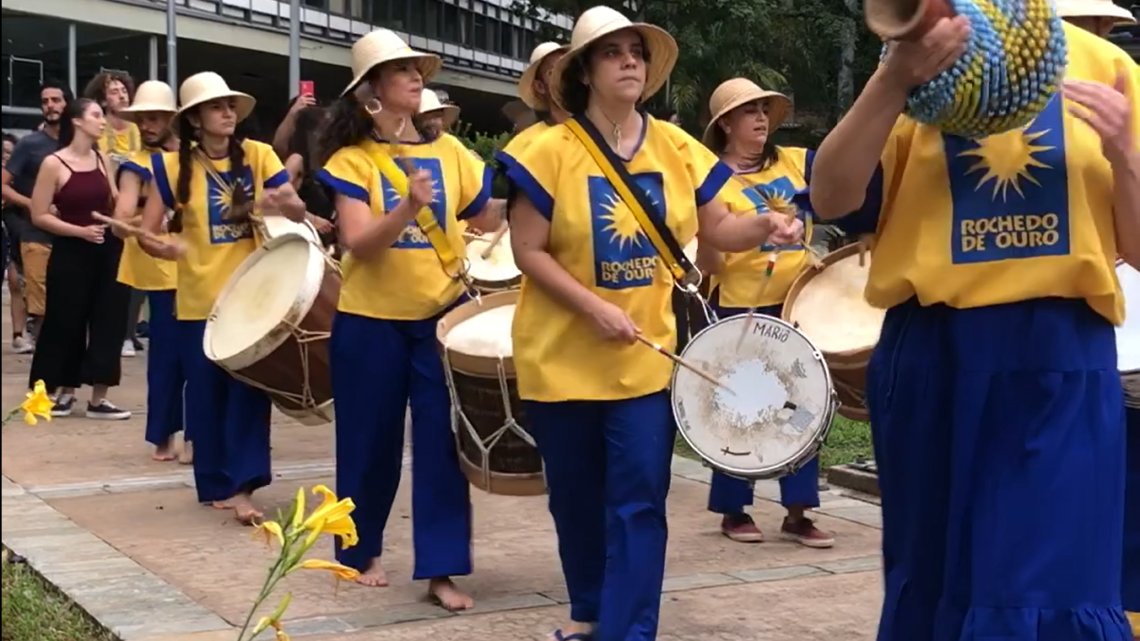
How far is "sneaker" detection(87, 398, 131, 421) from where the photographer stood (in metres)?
10.1

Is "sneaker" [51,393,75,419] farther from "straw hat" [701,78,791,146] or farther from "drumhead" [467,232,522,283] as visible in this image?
"straw hat" [701,78,791,146]

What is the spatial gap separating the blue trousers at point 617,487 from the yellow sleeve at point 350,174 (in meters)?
1.25

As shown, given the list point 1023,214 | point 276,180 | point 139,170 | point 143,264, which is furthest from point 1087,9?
point 143,264

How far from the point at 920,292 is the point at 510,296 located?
249 centimetres

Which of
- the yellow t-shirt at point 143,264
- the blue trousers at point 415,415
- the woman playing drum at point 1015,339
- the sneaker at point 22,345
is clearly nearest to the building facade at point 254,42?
the sneaker at point 22,345

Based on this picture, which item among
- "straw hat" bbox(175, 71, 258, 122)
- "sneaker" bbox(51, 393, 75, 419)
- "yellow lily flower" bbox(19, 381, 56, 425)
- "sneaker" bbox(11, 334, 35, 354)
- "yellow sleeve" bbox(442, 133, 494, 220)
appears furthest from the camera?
"sneaker" bbox(11, 334, 35, 354)

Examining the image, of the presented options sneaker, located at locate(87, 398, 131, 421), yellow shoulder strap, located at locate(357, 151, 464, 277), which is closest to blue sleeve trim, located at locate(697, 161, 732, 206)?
yellow shoulder strap, located at locate(357, 151, 464, 277)

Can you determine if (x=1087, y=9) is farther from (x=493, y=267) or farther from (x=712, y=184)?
(x=493, y=267)

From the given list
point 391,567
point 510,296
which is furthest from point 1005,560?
point 391,567

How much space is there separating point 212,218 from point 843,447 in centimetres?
349

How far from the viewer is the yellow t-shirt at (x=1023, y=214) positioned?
2721 millimetres

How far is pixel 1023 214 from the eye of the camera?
2730 mm

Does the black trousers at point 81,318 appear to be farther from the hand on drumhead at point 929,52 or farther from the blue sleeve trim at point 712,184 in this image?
the hand on drumhead at point 929,52

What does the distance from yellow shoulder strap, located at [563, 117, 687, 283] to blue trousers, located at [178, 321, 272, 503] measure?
122 inches
